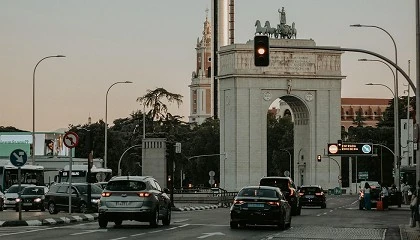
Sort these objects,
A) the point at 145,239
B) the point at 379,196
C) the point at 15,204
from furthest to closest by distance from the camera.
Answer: the point at 379,196
the point at 15,204
the point at 145,239

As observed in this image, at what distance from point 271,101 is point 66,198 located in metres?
77.3

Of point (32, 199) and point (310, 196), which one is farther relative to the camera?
point (310, 196)

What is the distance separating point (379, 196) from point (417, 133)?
29.1 m

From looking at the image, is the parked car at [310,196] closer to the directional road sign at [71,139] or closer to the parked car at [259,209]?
the directional road sign at [71,139]

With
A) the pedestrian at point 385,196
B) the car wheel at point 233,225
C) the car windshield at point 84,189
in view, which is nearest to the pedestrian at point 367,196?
the pedestrian at point 385,196

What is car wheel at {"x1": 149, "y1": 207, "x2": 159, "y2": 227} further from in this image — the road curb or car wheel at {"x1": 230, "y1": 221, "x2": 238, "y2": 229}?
the road curb

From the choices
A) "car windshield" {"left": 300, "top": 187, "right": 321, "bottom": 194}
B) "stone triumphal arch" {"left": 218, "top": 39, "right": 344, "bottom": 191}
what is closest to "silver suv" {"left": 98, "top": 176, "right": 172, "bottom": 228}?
"car windshield" {"left": 300, "top": 187, "right": 321, "bottom": 194}

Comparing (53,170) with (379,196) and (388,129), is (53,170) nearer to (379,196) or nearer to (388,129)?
(379,196)

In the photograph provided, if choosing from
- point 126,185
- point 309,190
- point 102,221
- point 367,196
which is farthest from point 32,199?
point 126,185

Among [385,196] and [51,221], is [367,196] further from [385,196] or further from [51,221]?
[51,221]

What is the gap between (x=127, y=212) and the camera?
34.6 m

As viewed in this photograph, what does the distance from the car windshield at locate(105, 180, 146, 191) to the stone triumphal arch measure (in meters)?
87.9

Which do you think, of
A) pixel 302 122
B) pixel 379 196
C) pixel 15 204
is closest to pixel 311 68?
pixel 302 122

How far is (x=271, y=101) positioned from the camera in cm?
12500
